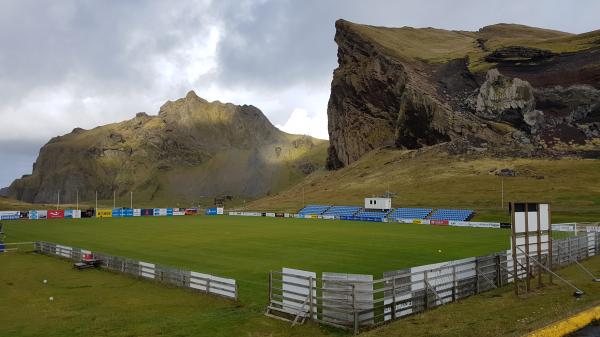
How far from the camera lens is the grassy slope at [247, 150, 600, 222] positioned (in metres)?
90.4

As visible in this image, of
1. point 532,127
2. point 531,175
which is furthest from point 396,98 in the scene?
point 531,175

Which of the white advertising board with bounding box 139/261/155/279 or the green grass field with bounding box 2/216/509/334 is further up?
the white advertising board with bounding box 139/261/155/279

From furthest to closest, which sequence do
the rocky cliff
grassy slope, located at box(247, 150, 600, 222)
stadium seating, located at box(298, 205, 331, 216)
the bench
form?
1. the rocky cliff
2. stadium seating, located at box(298, 205, 331, 216)
3. grassy slope, located at box(247, 150, 600, 222)
4. the bench

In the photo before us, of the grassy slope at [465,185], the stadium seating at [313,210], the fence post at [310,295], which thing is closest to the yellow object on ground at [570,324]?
the fence post at [310,295]

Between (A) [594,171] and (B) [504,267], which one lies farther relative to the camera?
(A) [594,171]

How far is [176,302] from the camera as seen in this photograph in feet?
77.6

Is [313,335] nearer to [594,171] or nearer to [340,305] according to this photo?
[340,305]

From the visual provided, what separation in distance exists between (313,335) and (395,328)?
10.2 feet

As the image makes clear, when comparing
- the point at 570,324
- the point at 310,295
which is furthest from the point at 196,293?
the point at 570,324

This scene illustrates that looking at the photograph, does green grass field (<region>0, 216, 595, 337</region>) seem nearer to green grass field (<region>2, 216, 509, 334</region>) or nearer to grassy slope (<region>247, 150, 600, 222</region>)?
green grass field (<region>2, 216, 509, 334</region>)

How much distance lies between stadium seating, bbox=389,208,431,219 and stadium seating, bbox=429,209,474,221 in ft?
6.03

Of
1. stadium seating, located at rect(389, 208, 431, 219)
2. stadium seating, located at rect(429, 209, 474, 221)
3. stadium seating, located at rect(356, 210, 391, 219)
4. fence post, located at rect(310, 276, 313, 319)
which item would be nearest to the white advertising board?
fence post, located at rect(310, 276, 313, 319)

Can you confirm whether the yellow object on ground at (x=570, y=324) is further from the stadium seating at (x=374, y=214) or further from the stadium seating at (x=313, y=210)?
the stadium seating at (x=313, y=210)

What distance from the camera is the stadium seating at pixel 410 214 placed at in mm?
90000
